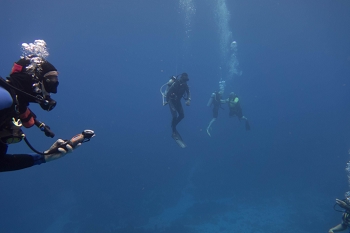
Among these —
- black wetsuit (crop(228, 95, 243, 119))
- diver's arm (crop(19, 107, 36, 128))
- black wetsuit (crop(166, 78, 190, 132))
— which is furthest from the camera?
black wetsuit (crop(228, 95, 243, 119))

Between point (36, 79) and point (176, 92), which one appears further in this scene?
point (176, 92)

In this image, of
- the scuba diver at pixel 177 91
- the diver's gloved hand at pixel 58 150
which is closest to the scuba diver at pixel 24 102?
the diver's gloved hand at pixel 58 150

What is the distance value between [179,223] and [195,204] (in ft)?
11.0

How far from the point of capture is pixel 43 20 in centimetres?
6041

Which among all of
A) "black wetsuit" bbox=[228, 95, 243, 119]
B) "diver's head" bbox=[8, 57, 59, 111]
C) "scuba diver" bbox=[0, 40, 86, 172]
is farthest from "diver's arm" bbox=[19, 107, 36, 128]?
"black wetsuit" bbox=[228, 95, 243, 119]

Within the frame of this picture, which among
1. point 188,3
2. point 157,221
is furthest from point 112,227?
point 188,3

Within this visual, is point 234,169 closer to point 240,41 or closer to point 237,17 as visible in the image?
point 237,17

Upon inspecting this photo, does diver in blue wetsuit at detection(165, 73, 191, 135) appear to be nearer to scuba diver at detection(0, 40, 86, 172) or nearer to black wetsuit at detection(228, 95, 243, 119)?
black wetsuit at detection(228, 95, 243, 119)

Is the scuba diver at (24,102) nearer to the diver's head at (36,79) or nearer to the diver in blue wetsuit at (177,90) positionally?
the diver's head at (36,79)

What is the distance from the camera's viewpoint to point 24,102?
2.72m

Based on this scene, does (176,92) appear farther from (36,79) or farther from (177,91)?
(36,79)

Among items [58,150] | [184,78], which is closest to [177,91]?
[184,78]

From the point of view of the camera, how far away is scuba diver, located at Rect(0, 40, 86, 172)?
244cm

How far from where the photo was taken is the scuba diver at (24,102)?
95.9 inches
